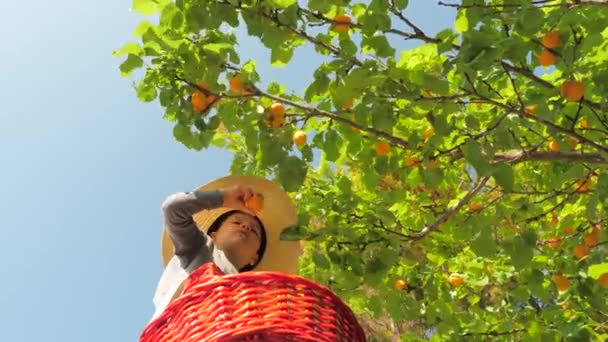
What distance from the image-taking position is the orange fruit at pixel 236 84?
306 cm

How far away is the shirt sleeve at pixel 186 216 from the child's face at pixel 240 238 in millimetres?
200

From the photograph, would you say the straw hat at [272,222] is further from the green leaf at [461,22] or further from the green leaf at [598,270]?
the green leaf at [598,270]

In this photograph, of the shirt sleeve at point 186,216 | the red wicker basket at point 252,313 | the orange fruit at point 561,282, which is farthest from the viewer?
the orange fruit at point 561,282

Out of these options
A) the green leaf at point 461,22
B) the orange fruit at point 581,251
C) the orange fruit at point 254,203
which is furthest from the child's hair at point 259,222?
the orange fruit at point 581,251

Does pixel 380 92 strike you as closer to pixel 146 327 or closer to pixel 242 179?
pixel 242 179

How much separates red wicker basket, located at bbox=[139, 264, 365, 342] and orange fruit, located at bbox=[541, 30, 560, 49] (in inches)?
53.8

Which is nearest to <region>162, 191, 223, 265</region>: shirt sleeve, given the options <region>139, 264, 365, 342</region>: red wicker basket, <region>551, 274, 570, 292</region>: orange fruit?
<region>139, 264, 365, 342</region>: red wicker basket

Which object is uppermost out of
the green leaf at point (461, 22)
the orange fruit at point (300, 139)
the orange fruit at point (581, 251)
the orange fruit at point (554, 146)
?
the green leaf at point (461, 22)

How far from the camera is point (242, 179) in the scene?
9.35ft

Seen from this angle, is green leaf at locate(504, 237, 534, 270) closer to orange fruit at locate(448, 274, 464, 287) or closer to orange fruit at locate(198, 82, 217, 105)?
orange fruit at locate(448, 274, 464, 287)

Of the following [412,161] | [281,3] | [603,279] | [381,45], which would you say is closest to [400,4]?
[381,45]

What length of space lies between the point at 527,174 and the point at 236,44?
7.50ft

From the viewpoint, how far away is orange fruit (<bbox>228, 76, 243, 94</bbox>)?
10.0 ft

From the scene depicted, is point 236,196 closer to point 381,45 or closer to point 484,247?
point 381,45
